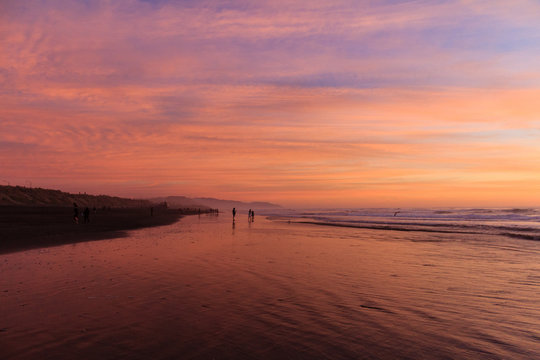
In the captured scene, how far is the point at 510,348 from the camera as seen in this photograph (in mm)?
6695

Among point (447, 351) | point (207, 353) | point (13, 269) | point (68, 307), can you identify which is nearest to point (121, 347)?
point (207, 353)

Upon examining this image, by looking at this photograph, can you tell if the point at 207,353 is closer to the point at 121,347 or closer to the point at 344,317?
the point at 121,347

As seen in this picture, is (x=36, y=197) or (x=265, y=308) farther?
(x=36, y=197)

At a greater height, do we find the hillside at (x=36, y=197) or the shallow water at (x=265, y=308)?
the hillside at (x=36, y=197)

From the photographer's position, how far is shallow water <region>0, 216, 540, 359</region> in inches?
257

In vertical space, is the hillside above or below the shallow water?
above

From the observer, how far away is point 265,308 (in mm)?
9117

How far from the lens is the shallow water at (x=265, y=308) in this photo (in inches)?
257

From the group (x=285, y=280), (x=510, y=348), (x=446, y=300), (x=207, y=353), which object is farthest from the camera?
(x=285, y=280)

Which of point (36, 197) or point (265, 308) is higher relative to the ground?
point (36, 197)

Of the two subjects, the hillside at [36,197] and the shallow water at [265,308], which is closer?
the shallow water at [265,308]

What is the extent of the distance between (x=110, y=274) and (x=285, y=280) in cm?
648

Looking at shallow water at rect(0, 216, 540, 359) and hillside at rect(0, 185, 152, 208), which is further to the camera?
hillside at rect(0, 185, 152, 208)

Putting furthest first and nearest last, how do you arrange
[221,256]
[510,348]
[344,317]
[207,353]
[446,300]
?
1. [221,256]
2. [446,300]
3. [344,317]
4. [510,348]
5. [207,353]
